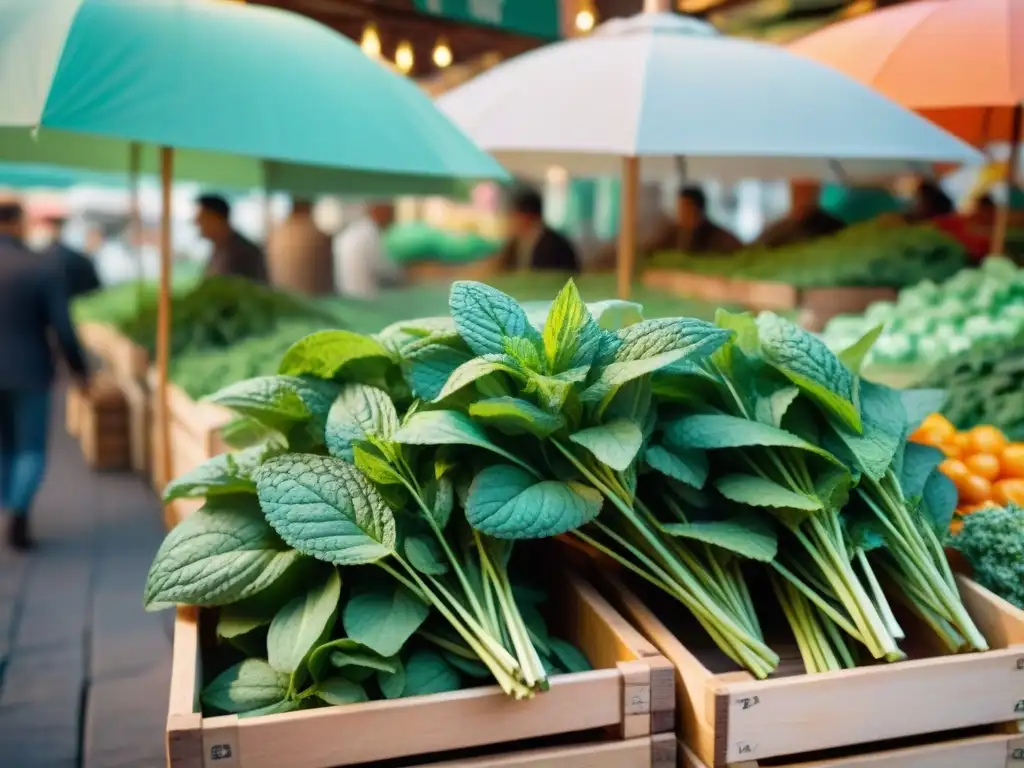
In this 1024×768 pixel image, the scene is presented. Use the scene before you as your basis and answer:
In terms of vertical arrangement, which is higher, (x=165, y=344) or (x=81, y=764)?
(x=165, y=344)

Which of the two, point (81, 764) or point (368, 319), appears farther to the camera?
point (368, 319)

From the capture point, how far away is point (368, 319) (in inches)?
160

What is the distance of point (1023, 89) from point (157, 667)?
329 centimetres

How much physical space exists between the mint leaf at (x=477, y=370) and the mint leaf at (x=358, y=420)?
119 millimetres

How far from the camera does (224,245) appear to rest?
543 cm

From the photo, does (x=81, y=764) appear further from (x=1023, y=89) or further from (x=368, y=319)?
(x=1023, y=89)

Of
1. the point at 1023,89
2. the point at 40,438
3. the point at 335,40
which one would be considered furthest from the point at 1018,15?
the point at 40,438

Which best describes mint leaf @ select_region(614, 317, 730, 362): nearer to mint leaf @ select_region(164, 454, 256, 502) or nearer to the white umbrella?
mint leaf @ select_region(164, 454, 256, 502)

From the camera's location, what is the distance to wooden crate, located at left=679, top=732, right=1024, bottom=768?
144 cm

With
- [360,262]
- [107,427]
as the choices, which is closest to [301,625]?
[107,427]

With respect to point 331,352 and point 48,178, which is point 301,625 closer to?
point 331,352

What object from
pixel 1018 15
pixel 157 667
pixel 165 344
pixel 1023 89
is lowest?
pixel 157 667

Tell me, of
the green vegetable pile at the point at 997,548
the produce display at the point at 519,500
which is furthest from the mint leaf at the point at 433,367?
the green vegetable pile at the point at 997,548

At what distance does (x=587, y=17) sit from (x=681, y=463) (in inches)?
179
